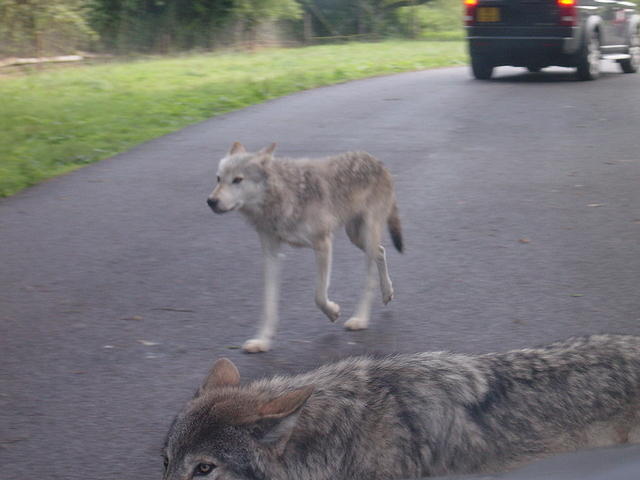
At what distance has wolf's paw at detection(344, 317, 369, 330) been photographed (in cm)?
702

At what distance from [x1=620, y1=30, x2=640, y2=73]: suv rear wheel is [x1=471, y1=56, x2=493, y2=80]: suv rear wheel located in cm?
392

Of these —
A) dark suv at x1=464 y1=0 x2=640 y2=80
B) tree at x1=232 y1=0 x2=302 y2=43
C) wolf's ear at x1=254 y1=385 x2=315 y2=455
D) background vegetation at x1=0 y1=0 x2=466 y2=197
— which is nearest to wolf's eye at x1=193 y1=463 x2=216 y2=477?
wolf's ear at x1=254 y1=385 x2=315 y2=455

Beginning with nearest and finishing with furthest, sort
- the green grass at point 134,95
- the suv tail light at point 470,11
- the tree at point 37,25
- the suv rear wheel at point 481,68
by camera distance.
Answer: the green grass at point 134,95 < the suv tail light at point 470,11 < the suv rear wheel at point 481,68 < the tree at point 37,25

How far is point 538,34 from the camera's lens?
19.7m

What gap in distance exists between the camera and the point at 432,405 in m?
4.01

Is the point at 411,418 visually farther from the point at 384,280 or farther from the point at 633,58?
the point at 633,58

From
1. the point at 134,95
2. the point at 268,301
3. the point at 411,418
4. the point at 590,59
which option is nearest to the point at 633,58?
the point at 590,59

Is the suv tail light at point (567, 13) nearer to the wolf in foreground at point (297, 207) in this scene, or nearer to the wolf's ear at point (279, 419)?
the wolf in foreground at point (297, 207)

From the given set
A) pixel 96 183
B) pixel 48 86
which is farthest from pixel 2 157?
pixel 48 86

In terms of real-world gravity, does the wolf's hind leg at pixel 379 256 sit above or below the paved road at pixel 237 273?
above

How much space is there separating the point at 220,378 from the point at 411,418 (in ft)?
2.73

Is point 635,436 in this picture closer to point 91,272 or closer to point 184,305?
point 184,305

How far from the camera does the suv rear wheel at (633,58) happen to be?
23234 mm

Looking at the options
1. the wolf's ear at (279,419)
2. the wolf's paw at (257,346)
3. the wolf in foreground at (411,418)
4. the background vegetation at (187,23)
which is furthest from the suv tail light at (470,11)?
the wolf's ear at (279,419)
